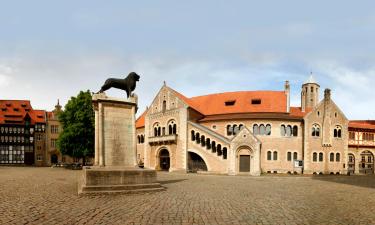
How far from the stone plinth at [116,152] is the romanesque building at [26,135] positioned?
63.2 metres

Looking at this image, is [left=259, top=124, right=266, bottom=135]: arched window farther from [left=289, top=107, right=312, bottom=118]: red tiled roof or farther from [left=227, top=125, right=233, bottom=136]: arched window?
[left=289, top=107, right=312, bottom=118]: red tiled roof

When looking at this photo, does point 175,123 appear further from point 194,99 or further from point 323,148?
point 323,148

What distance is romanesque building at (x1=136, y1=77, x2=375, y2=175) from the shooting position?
130 ft

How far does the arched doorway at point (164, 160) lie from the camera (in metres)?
47.3

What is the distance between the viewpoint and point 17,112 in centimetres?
7312

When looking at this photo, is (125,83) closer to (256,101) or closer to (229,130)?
(229,130)

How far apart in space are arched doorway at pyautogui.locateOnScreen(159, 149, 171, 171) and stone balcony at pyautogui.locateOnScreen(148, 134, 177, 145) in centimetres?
194

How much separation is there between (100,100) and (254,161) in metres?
27.9

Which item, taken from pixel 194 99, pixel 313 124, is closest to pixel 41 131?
pixel 194 99

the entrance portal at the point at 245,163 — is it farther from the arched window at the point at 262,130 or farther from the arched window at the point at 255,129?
the arched window at the point at 262,130

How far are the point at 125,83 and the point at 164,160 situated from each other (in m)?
32.6

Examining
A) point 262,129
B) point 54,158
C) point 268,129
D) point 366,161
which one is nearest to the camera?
point 268,129

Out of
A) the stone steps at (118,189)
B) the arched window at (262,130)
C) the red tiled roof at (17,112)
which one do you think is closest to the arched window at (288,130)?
the arched window at (262,130)

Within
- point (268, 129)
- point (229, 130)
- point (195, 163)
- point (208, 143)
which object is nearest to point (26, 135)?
point (195, 163)
